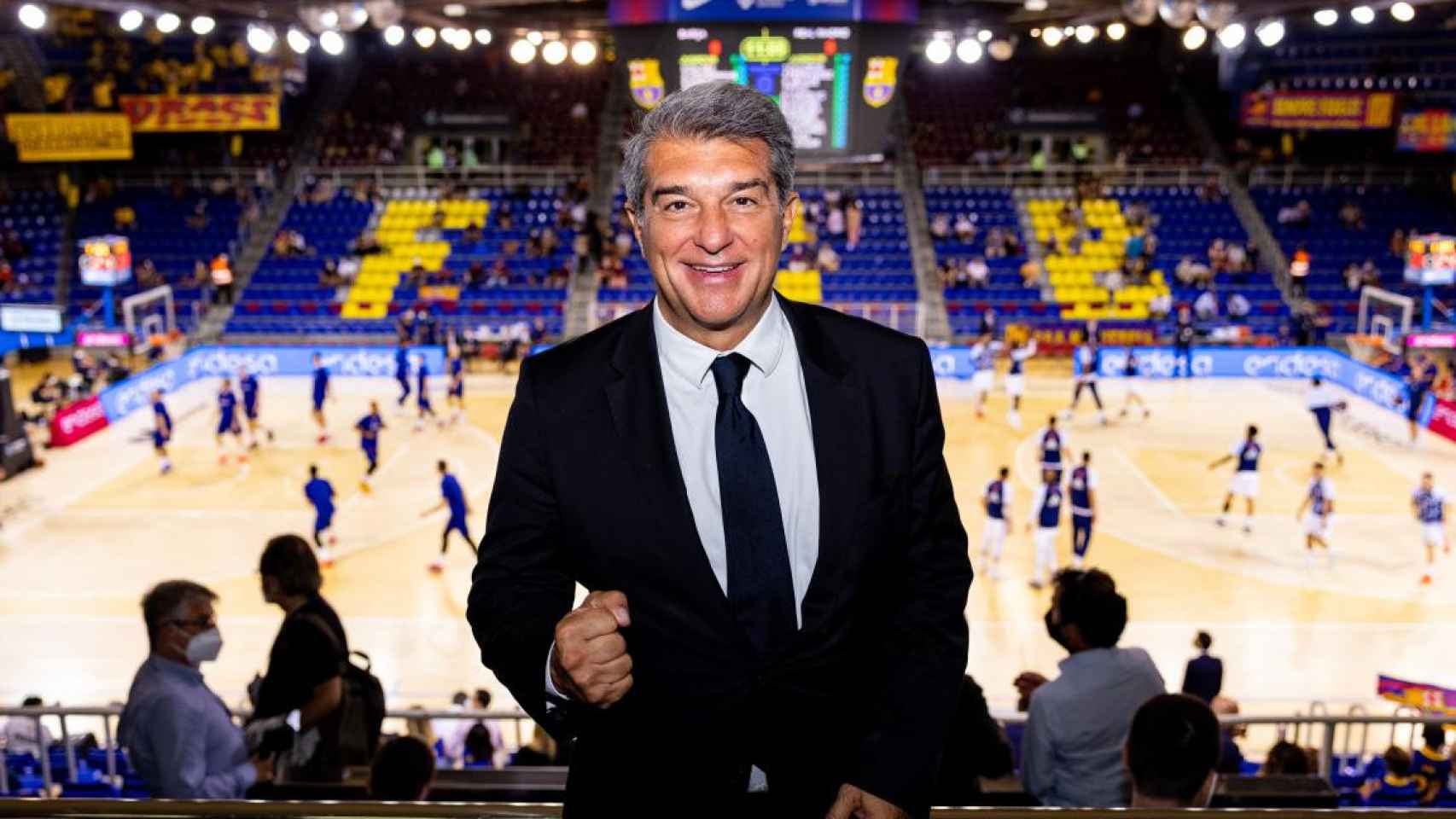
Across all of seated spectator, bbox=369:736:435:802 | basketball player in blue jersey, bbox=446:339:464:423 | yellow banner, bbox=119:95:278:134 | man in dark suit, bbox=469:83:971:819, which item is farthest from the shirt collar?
yellow banner, bbox=119:95:278:134

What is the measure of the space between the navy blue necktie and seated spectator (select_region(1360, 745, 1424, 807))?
5908mm

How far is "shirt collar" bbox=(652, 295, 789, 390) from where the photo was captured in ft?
7.29

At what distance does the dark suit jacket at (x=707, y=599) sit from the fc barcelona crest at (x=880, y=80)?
14890mm

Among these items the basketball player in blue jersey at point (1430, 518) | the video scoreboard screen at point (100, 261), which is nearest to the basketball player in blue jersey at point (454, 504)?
the basketball player in blue jersey at point (1430, 518)

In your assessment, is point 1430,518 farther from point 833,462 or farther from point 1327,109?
point 1327,109

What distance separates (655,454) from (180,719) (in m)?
3.28

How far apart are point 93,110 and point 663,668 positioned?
115ft

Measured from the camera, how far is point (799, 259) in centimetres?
3023

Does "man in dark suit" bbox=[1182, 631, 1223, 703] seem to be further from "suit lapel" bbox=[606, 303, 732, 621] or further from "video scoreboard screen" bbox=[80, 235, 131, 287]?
"video scoreboard screen" bbox=[80, 235, 131, 287]

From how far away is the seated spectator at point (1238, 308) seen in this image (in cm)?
2831

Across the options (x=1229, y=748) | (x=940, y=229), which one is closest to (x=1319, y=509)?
(x=1229, y=748)

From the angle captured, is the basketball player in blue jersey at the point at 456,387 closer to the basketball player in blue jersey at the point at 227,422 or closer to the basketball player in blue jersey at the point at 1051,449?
the basketball player in blue jersey at the point at 227,422

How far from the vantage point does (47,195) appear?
109 feet

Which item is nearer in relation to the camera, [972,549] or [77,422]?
[972,549]
